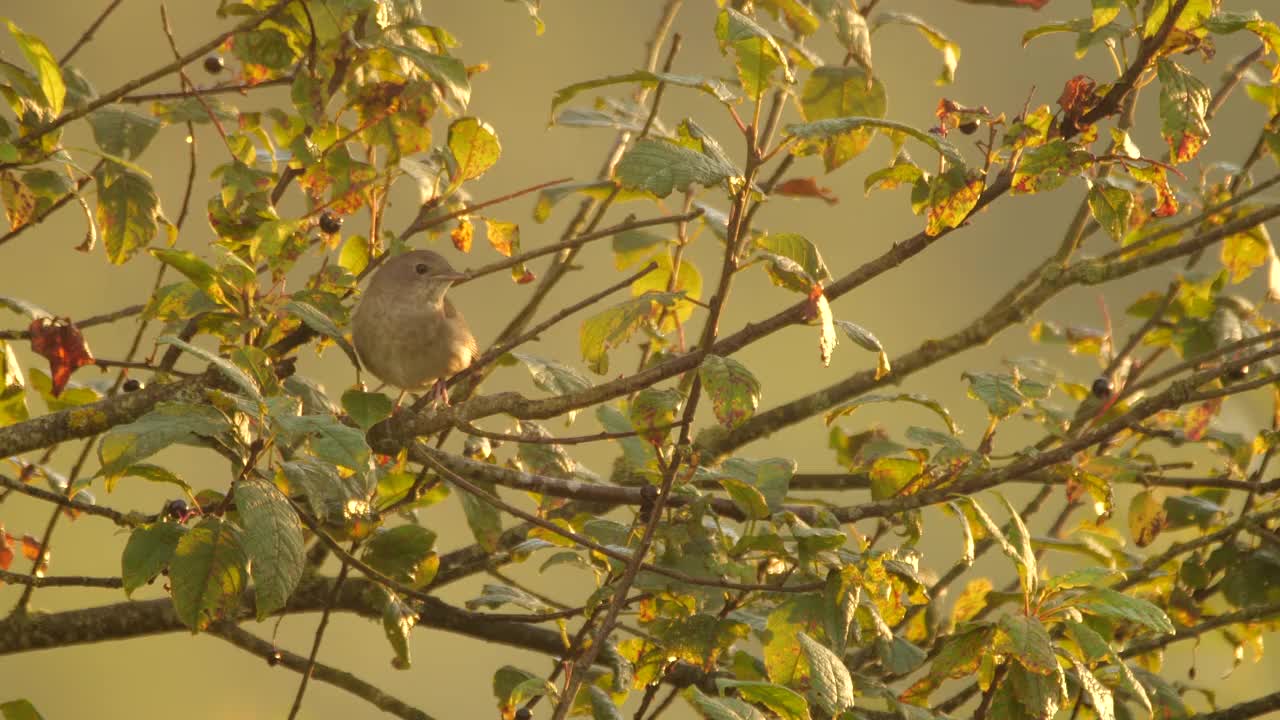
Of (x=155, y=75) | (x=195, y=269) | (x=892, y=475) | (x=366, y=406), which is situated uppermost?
(x=155, y=75)

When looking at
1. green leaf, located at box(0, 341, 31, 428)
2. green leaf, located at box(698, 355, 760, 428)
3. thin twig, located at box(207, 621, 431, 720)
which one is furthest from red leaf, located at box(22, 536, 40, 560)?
green leaf, located at box(698, 355, 760, 428)

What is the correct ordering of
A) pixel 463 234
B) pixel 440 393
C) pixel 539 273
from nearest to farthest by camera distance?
1. pixel 463 234
2. pixel 440 393
3. pixel 539 273

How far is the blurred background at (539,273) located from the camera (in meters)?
10.8

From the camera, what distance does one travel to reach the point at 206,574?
2355 mm

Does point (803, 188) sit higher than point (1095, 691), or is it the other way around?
point (803, 188)

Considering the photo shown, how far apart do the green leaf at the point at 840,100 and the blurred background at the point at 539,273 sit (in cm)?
411

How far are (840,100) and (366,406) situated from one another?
1.22 m

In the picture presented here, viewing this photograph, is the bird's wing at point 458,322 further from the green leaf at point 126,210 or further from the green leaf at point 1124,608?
the green leaf at point 1124,608

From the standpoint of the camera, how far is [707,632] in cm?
274

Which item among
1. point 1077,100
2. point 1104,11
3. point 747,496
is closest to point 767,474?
point 747,496

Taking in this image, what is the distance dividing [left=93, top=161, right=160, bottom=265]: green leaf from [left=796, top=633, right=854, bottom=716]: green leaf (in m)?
1.86

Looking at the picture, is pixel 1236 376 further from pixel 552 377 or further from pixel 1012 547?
pixel 552 377

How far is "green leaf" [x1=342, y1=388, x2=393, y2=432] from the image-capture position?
9.41 ft

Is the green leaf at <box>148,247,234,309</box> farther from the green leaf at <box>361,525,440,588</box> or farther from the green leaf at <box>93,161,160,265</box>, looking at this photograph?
the green leaf at <box>361,525,440,588</box>
